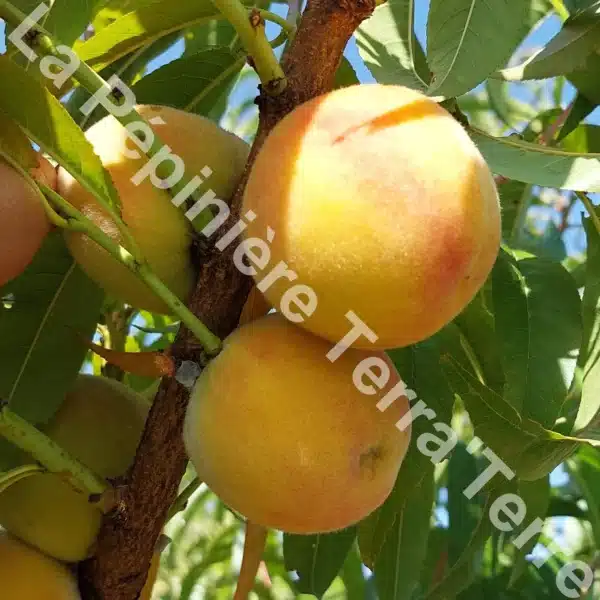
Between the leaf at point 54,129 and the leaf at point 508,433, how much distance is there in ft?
1.40

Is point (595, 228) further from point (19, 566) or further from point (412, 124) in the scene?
point (19, 566)

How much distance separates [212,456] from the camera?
85 centimetres

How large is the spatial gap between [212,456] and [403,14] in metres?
0.68

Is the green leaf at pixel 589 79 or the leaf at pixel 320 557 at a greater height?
the green leaf at pixel 589 79

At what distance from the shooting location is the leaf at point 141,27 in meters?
1.13

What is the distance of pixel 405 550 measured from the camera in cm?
132

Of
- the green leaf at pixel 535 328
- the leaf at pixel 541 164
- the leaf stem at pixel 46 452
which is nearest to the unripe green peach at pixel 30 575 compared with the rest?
the leaf stem at pixel 46 452

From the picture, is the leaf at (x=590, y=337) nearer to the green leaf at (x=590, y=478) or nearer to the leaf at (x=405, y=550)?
the leaf at (x=405, y=550)

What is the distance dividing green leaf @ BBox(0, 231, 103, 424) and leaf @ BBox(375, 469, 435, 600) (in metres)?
0.52

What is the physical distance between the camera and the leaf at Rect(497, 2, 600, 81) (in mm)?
1167

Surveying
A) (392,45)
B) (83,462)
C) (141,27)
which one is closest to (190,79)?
(141,27)

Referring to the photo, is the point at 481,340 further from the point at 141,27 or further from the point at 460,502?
the point at 141,27

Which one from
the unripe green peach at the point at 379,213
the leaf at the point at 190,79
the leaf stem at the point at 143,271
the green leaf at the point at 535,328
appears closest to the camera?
the unripe green peach at the point at 379,213

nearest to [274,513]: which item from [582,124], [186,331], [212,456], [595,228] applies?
[212,456]
